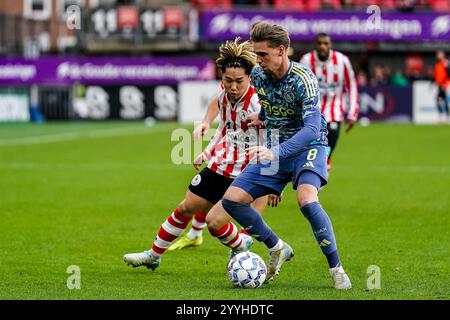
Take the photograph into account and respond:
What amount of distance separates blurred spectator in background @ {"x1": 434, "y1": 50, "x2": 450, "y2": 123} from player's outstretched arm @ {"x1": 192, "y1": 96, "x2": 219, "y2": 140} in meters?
25.2

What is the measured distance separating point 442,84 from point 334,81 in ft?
66.7

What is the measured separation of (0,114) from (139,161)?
17.4m

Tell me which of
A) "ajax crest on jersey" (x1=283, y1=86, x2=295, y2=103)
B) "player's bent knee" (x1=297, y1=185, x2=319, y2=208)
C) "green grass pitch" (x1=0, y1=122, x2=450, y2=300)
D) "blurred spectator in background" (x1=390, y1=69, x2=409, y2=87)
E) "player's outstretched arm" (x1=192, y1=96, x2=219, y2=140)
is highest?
"ajax crest on jersey" (x1=283, y1=86, x2=295, y2=103)

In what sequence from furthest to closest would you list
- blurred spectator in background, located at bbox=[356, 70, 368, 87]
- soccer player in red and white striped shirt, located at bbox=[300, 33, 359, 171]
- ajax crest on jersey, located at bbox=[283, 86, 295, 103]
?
blurred spectator in background, located at bbox=[356, 70, 368, 87] → soccer player in red and white striped shirt, located at bbox=[300, 33, 359, 171] → ajax crest on jersey, located at bbox=[283, 86, 295, 103]

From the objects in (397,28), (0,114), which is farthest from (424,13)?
(0,114)

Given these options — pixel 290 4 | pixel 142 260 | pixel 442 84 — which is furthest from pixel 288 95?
pixel 290 4

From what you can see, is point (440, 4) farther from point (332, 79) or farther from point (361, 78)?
point (332, 79)

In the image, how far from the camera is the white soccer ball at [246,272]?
8219mm

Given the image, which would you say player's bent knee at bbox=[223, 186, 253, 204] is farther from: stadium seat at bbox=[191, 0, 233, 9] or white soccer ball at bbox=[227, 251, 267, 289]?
stadium seat at bbox=[191, 0, 233, 9]

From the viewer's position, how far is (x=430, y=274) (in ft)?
28.8

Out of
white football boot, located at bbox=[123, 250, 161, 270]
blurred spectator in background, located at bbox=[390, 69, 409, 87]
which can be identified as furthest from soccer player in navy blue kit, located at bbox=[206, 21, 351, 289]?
blurred spectator in background, located at bbox=[390, 69, 409, 87]

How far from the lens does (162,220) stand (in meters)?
12.9

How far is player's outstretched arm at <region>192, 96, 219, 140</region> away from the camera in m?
8.94

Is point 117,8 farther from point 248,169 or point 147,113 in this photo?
point 248,169
